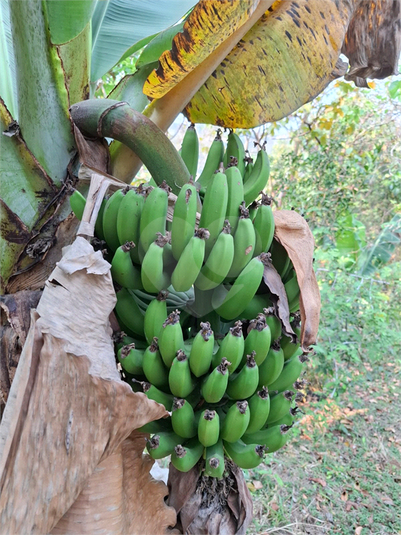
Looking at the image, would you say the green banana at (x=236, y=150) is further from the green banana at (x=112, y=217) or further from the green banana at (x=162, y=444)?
the green banana at (x=162, y=444)

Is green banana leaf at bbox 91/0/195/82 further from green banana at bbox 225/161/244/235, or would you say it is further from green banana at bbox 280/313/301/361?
→ green banana at bbox 280/313/301/361

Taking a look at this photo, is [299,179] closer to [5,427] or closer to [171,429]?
[171,429]

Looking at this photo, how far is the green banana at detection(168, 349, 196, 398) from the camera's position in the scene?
28.2 inches

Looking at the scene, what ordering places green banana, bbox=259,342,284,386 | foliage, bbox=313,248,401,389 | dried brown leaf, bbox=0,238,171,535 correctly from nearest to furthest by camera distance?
1. dried brown leaf, bbox=0,238,171,535
2. green banana, bbox=259,342,284,386
3. foliage, bbox=313,248,401,389

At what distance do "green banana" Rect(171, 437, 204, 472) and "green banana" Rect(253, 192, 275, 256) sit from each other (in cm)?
41

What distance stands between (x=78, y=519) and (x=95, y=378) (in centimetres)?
28

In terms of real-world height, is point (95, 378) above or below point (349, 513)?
above

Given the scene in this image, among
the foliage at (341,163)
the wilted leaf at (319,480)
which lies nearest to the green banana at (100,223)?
the wilted leaf at (319,480)

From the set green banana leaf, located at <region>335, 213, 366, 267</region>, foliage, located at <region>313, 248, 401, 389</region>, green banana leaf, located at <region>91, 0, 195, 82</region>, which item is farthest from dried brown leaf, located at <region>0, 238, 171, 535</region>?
green banana leaf, located at <region>335, 213, 366, 267</region>

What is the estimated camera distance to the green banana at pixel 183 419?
73cm

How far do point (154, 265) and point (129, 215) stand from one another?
0.12m

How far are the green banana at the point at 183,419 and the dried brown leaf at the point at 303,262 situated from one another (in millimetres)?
254

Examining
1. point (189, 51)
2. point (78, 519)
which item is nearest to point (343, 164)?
point (189, 51)

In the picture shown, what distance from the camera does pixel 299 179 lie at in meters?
3.72
